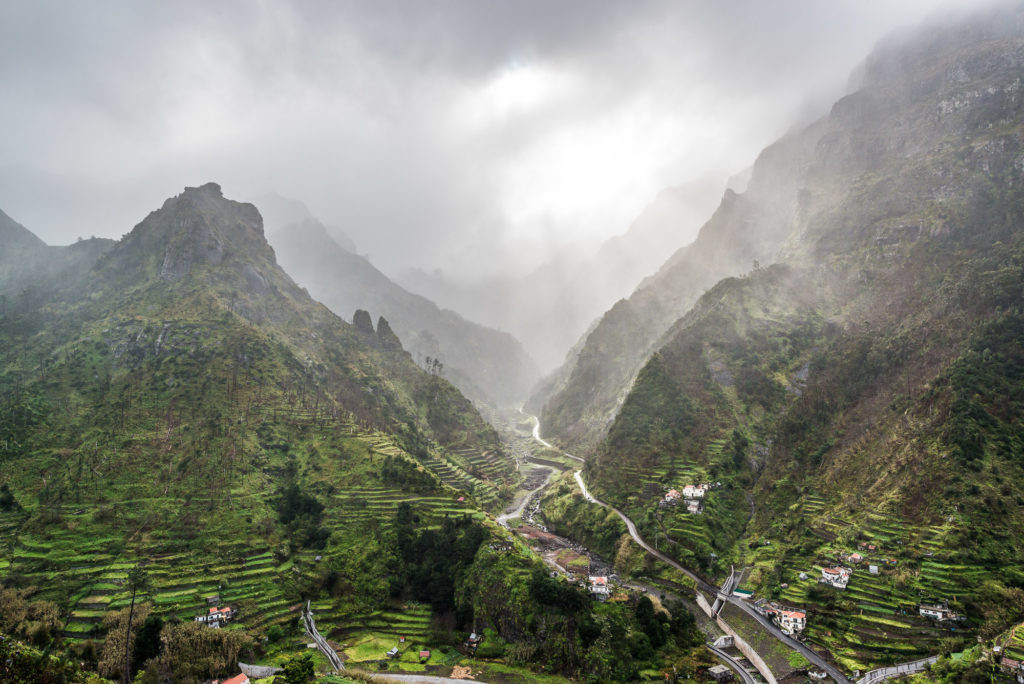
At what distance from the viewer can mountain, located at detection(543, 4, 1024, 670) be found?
6681 cm

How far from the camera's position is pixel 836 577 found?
232 ft

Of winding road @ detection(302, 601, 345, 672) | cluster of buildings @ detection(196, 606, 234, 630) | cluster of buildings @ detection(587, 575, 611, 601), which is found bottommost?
winding road @ detection(302, 601, 345, 672)

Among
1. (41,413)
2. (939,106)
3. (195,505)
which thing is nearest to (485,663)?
(195,505)

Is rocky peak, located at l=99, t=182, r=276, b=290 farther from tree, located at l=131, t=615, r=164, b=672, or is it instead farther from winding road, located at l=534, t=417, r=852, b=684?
winding road, located at l=534, t=417, r=852, b=684

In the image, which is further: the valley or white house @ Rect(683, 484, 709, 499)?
white house @ Rect(683, 484, 709, 499)

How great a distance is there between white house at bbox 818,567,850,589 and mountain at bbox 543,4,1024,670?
1.23 meters

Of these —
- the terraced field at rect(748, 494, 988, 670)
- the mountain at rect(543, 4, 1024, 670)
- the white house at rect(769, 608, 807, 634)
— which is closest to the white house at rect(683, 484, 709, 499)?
the mountain at rect(543, 4, 1024, 670)

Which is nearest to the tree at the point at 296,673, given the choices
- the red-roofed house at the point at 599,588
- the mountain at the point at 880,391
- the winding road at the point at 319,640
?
the winding road at the point at 319,640

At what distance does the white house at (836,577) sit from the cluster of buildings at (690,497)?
2941 cm

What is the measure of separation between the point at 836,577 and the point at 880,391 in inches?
2006

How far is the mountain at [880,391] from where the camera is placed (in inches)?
2630

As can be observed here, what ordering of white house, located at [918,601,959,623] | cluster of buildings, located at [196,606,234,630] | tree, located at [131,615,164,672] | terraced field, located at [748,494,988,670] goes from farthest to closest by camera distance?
cluster of buildings, located at [196,606,234,630] → terraced field, located at [748,494,988,670] → white house, located at [918,601,959,623] → tree, located at [131,615,164,672]

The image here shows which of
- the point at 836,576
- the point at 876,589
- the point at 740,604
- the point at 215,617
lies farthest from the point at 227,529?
the point at 876,589

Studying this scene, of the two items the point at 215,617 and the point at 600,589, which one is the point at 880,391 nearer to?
the point at 600,589
